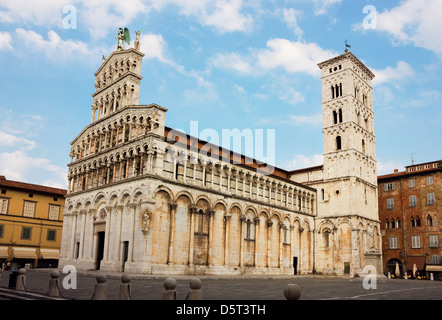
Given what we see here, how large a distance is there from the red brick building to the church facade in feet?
14.3

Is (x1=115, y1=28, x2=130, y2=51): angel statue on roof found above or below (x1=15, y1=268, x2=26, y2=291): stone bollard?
above

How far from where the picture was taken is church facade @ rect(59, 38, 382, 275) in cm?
Result: 3173

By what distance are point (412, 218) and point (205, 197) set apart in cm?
3283

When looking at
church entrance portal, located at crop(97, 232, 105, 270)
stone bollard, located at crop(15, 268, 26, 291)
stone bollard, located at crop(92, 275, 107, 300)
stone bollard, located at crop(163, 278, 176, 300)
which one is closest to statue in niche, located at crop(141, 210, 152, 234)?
church entrance portal, located at crop(97, 232, 105, 270)

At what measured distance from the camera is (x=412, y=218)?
2066 inches

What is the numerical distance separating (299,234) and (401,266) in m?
16.7

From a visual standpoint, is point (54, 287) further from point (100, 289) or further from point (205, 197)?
point (205, 197)

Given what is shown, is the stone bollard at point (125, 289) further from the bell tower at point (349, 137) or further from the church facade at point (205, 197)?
the bell tower at point (349, 137)

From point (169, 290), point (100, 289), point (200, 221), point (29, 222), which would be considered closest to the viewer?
point (169, 290)

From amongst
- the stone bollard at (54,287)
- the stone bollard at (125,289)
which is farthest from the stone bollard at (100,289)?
the stone bollard at (54,287)

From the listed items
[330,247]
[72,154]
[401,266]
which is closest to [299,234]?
[330,247]

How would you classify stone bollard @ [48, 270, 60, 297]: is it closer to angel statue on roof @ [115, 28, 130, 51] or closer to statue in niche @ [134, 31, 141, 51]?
statue in niche @ [134, 31, 141, 51]

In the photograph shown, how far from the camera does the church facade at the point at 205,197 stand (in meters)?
31.7

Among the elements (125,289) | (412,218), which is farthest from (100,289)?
(412,218)
